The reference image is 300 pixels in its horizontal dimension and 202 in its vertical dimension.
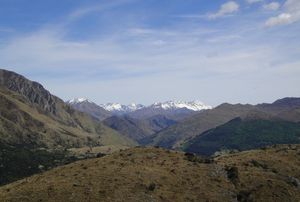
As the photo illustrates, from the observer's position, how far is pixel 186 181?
8369 centimetres

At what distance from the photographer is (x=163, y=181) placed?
82000 millimetres

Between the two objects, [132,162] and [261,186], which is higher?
[132,162]

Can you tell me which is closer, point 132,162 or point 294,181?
point 294,181

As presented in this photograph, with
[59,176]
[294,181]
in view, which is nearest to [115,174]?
[59,176]

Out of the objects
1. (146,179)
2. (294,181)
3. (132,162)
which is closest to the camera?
(146,179)

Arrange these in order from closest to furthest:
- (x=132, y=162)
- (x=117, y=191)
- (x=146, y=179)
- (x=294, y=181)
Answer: (x=117, y=191) → (x=146, y=179) → (x=294, y=181) → (x=132, y=162)

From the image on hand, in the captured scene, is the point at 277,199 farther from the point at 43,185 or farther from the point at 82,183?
the point at 43,185

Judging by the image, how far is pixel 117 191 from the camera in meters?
75.8

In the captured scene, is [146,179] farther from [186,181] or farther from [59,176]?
[59,176]

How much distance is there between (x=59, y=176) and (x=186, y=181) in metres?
24.1

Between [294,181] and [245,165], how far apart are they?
1267 centimetres

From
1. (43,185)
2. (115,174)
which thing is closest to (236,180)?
(115,174)

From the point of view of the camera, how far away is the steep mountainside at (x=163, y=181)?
7550cm

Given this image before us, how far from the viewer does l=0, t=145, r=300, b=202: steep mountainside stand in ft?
248
